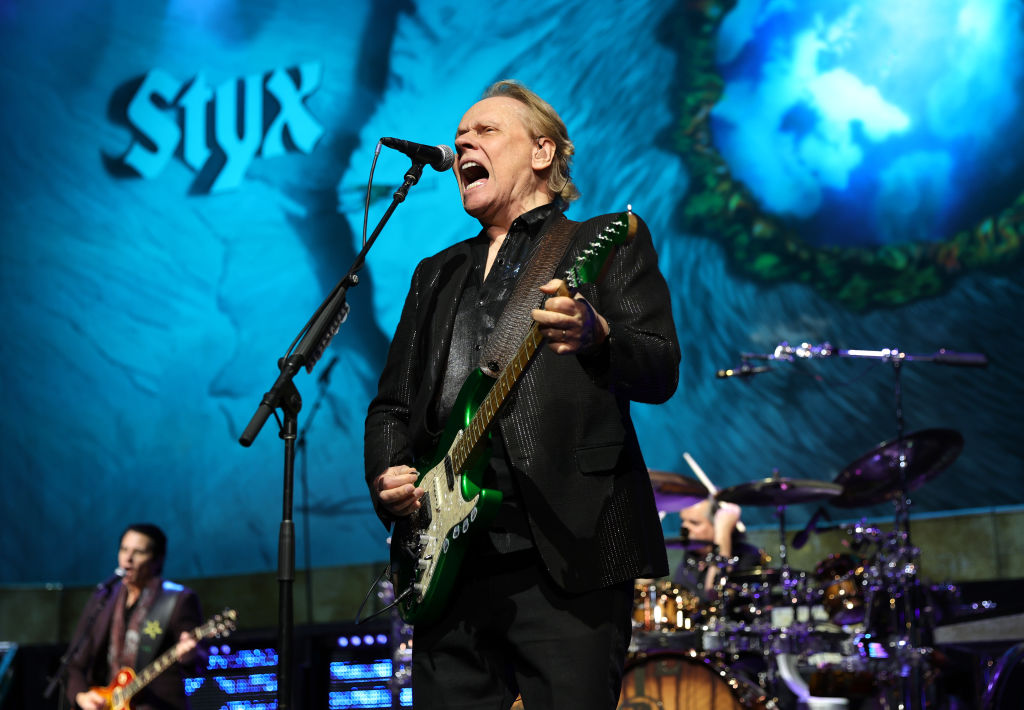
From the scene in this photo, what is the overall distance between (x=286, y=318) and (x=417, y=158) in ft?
17.6

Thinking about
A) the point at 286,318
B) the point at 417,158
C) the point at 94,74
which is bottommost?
the point at 417,158

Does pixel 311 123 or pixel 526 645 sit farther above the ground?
pixel 311 123

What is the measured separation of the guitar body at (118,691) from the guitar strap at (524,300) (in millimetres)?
4156

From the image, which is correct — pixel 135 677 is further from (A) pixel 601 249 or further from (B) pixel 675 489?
(A) pixel 601 249

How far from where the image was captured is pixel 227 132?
8.16 m

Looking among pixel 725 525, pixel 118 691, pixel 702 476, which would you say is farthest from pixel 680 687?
pixel 118 691

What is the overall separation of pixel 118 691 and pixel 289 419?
3.56 m

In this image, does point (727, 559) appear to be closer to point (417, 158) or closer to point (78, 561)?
point (417, 158)

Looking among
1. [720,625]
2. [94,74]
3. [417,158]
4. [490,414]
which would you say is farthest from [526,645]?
[94,74]

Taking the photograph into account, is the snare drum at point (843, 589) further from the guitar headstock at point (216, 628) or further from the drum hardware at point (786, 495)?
the guitar headstock at point (216, 628)

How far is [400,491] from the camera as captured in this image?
2.10 metres

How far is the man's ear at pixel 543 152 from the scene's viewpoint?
2.47m

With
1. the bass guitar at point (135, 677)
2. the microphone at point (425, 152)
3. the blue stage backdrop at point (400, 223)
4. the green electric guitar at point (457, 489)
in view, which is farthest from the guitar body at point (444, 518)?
the blue stage backdrop at point (400, 223)

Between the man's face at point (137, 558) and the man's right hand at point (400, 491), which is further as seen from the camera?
the man's face at point (137, 558)
